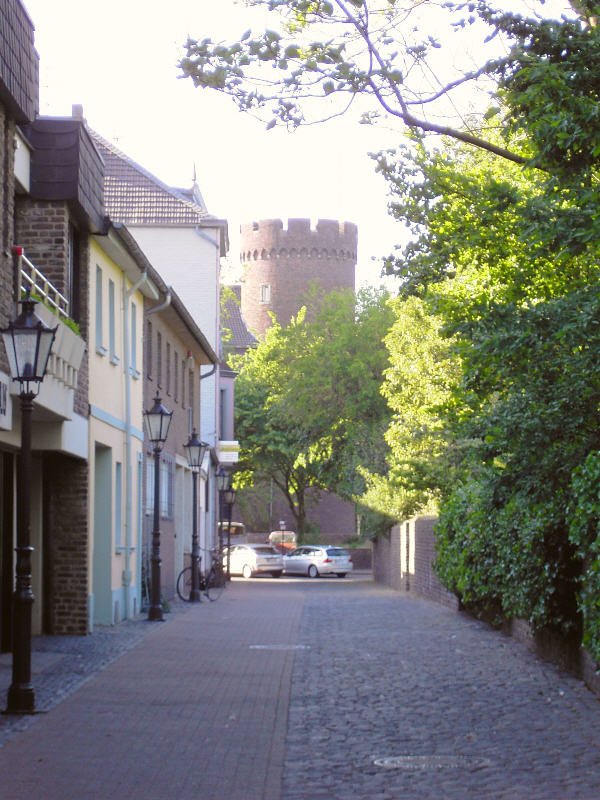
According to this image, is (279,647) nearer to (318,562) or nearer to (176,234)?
(176,234)

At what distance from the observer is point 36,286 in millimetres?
14938

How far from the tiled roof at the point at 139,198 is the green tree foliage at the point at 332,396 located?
12.3m

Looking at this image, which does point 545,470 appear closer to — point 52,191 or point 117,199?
point 52,191

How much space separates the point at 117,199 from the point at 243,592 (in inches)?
527

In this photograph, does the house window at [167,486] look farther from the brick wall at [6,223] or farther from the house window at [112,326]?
the brick wall at [6,223]

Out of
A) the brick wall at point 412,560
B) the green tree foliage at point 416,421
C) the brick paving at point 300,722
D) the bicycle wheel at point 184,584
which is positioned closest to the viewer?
the brick paving at point 300,722

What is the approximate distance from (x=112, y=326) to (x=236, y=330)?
58.7 m

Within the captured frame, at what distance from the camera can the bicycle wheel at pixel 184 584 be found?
28.7 metres

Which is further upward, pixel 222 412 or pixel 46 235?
pixel 46 235

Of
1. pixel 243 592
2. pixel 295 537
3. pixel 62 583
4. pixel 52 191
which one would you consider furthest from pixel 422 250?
pixel 295 537

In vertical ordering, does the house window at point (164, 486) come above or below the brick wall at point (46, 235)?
below

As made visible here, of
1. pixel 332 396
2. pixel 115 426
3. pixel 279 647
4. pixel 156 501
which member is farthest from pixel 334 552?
pixel 279 647

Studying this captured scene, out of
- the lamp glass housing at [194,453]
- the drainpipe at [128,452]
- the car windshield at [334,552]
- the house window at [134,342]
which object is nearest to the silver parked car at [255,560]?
the car windshield at [334,552]

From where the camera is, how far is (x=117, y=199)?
139 feet
